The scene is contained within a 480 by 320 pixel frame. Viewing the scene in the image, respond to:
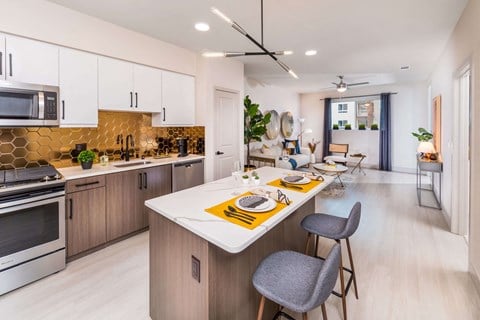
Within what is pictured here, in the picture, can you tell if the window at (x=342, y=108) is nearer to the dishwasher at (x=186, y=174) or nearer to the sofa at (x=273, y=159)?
the sofa at (x=273, y=159)

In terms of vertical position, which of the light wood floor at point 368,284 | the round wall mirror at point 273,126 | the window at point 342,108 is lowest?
the light wood floor at point 368,284

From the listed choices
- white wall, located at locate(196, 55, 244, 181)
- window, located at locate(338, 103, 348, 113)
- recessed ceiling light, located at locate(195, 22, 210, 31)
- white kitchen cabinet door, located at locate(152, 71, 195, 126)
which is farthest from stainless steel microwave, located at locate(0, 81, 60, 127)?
window, located at locate(338, 103, 348, 113)

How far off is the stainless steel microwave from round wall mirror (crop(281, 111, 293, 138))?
6.67 metres

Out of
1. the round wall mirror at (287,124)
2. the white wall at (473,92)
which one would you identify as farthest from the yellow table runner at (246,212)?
the round wall mirror at (287,124)

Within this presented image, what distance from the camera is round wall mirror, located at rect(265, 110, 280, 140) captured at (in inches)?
292

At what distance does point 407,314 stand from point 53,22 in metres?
4.31

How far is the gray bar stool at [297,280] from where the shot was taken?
117 cm

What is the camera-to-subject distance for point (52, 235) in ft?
7.96

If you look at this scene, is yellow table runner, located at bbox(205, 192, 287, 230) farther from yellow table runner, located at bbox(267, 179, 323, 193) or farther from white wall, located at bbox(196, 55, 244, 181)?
white wall, located at bbox(196, 55, 244, 181)

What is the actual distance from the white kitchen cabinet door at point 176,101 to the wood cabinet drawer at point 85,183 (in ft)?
4.35

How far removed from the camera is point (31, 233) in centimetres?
229

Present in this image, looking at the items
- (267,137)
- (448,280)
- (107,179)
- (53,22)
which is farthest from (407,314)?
(267,137)

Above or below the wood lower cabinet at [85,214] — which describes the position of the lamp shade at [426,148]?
above

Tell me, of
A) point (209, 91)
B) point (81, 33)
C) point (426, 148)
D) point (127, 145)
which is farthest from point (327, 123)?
point (81, 33)
